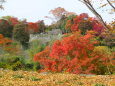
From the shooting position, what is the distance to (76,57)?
70.1ft

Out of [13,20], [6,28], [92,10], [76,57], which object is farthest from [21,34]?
[92,10]

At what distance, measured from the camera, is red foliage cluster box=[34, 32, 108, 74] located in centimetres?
2095

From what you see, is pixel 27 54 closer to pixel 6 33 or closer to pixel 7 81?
pixel 6 33

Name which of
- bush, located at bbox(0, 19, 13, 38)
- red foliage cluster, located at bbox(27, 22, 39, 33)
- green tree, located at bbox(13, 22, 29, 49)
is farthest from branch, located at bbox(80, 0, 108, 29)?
red foliage cluster, located at bbox(27, 22, 39, 33)

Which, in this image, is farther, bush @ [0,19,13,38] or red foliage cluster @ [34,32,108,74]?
bush @ [0,19,13,38]

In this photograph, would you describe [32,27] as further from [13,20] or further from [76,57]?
[76,57]

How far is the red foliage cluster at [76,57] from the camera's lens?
21.0 meters

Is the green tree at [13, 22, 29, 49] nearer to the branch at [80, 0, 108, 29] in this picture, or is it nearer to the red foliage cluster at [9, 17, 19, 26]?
the red foliage cluster at [9, 17, 19, 26]

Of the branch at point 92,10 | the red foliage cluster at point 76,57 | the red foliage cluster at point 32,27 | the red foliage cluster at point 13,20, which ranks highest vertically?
the branch at point 92,10

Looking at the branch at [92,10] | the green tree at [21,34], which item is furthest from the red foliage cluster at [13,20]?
the branch at [92,10]

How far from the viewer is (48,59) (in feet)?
77.6

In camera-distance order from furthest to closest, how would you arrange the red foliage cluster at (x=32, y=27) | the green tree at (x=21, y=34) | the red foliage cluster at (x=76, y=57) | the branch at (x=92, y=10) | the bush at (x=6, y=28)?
the red foliage cluster at (x=32, y=27)
the bush at (x=6, y=28)
the green tree at (x=21, y=34)
the red foliage cluster at (x=76, y=57)
the branch at (x=92, y=10)

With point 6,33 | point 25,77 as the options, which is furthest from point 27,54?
point 25,77

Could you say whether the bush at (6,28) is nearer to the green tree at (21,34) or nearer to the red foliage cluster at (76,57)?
the green tree at (21,34)
